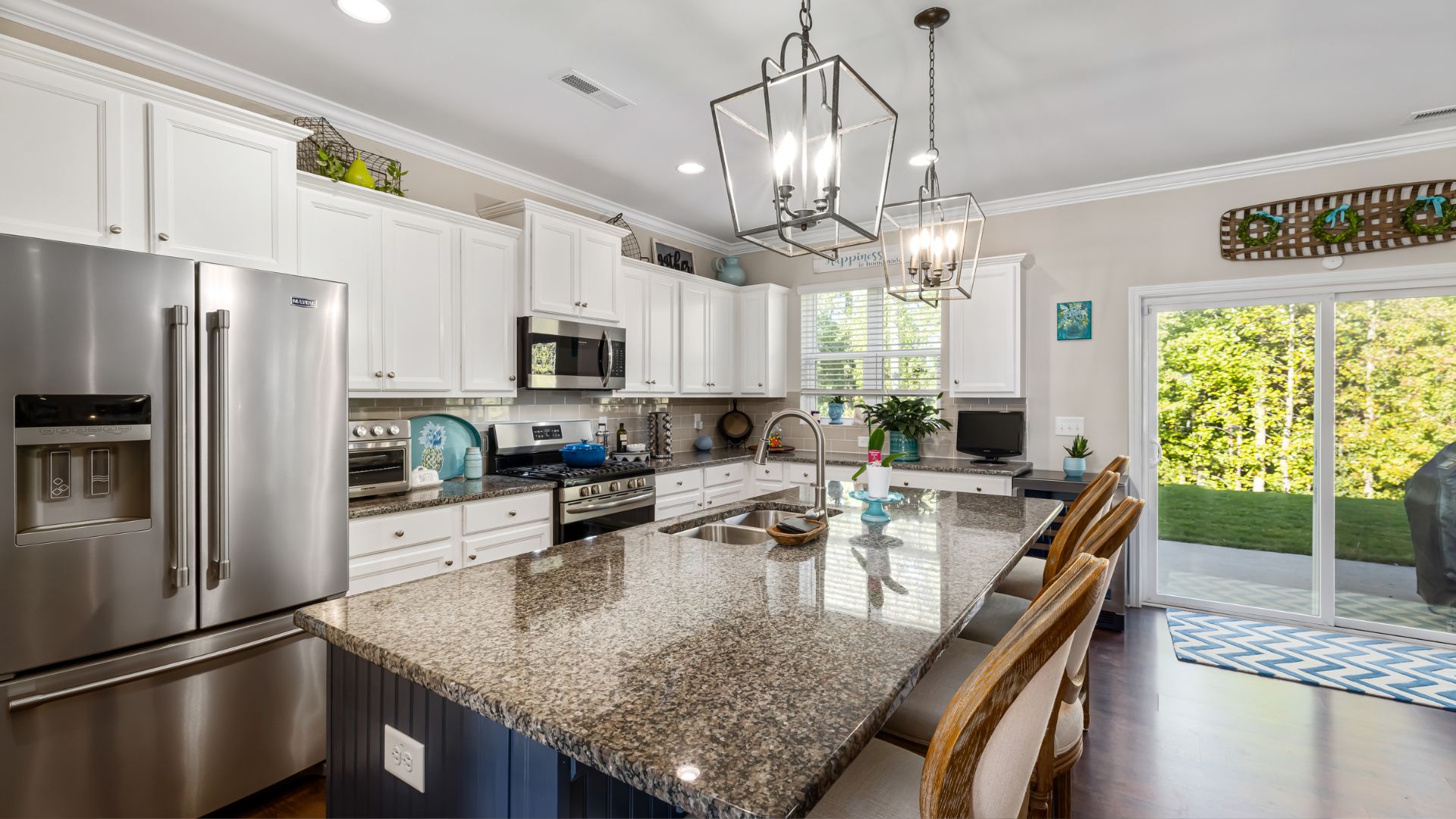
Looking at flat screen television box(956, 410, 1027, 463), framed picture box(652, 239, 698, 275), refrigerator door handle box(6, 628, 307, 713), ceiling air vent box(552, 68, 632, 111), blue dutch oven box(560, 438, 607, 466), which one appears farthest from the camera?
framed picture box(652, 239, 698, 275)

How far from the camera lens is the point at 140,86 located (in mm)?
2033

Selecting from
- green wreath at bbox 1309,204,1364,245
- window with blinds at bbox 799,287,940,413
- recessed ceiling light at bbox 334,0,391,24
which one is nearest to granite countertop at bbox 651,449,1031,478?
window with blinds at bbox 799,287,940,413

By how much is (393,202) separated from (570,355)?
3.89 ft

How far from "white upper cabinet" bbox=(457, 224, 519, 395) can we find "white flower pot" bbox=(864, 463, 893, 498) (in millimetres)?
2087

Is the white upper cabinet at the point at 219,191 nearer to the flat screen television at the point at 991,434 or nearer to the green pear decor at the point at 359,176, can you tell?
the green pear decor at the point at 359,176

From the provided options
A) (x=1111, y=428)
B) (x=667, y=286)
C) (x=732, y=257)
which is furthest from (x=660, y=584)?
(x=732, y=257)

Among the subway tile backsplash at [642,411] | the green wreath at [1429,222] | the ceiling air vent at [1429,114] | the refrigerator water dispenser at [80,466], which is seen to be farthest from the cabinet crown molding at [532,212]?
the green wreath at [1429,222]

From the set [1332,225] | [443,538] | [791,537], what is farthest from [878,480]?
[1332,225]

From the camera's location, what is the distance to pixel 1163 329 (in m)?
4.01

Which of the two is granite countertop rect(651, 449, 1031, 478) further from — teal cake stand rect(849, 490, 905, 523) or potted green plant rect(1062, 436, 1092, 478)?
teal cake stand rect(849, 490, 905, 523)

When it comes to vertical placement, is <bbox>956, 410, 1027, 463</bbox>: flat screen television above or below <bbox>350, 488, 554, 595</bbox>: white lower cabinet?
above

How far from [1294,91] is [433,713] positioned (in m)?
3.92

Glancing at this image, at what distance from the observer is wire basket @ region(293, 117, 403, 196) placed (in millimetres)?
2770

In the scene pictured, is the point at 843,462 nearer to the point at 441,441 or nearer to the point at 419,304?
the point at 441,441
